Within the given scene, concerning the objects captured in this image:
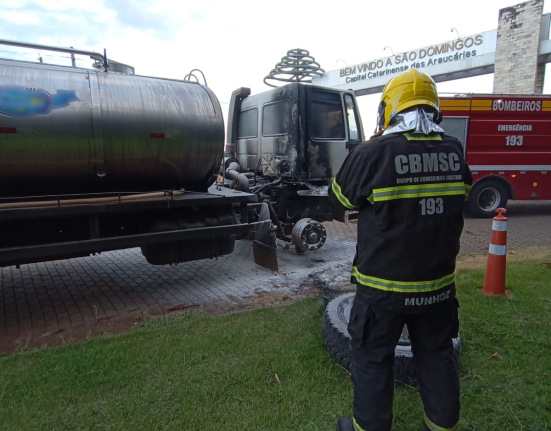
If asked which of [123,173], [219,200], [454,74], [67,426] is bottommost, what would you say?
[67,426]

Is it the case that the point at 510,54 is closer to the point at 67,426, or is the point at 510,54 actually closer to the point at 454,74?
the point at 454,74

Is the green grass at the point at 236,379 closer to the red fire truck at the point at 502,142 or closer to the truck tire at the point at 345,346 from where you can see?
the truck tire at the point at 345,346

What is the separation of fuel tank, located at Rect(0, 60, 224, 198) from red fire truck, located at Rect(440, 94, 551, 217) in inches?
311

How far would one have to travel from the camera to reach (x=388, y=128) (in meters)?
2.10

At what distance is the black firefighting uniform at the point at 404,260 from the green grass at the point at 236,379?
0.63 metres

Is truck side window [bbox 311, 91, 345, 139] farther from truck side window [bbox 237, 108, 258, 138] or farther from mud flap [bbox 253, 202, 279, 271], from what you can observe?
mud flap [bbox 253, 202, 279, 271]

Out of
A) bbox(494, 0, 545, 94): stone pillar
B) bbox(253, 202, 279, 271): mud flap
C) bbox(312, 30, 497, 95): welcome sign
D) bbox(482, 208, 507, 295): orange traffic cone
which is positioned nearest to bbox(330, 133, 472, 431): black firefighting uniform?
bbox(482, 208, 507, 295): orange traffic cone

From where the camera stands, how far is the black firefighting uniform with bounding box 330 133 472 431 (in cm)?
191

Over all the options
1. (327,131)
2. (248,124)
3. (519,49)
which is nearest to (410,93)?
(327,131)

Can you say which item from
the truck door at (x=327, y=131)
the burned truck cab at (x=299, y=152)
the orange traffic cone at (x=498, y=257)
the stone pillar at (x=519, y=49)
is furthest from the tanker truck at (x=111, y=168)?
the stone pillar at (x=519, y=49)

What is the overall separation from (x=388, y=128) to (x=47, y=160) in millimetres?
3295

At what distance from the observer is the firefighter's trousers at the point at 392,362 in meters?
1.99

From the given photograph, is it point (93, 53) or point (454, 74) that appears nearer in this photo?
point (93, 53)

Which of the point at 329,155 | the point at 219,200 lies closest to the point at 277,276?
the point at 219,200
